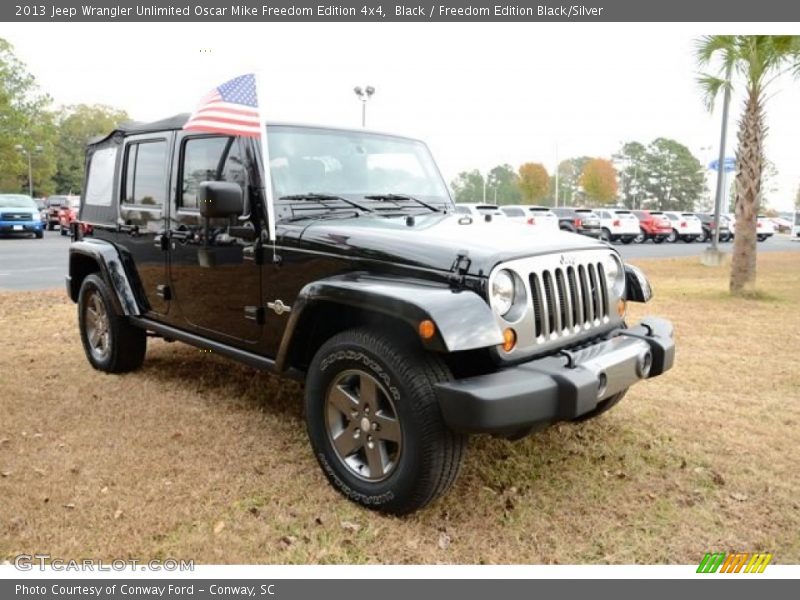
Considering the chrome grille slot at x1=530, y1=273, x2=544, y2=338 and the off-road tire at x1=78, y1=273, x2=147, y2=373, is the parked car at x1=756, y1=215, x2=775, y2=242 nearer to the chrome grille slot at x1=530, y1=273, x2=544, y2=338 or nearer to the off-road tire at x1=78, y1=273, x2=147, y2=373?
the off-road tire at x1=78, y1=273, x2=147, y2=373

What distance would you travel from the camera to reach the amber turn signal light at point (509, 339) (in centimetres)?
314

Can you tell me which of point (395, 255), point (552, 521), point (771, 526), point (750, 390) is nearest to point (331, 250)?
point (395, 255)

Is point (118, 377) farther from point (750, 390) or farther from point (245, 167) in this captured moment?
point (750, 390)

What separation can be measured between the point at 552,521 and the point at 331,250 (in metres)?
1.76

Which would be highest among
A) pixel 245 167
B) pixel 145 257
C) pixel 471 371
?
pixel 245 167

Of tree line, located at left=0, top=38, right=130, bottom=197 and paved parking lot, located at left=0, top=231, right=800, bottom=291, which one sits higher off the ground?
tree line, located at left=0, top=38, right=130, bottom=197

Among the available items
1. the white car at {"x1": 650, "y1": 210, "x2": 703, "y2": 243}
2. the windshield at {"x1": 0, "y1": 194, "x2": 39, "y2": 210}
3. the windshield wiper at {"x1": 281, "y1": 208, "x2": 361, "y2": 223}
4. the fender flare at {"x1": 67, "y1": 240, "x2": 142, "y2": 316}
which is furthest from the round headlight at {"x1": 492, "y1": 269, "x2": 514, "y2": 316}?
the white car at {"x1": 650, "y1": 210, "x2": 703, "y2": 243}

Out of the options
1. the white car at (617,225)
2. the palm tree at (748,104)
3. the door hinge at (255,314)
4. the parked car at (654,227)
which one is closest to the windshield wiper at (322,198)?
the door hinge at (255,314)

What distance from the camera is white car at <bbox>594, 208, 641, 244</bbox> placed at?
30.7 meters

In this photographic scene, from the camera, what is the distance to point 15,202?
24.7 meters

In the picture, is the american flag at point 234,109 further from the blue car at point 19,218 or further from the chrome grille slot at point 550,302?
the blue car at point 19,218

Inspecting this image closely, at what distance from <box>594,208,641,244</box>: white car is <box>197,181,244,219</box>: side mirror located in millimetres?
28316

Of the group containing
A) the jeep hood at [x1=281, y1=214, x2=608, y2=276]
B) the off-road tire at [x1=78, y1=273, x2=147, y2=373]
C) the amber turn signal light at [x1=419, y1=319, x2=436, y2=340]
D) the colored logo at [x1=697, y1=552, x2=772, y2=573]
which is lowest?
the colored logo at [x1=697, y1=552, x2=772, y2=573]

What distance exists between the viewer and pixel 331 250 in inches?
142
